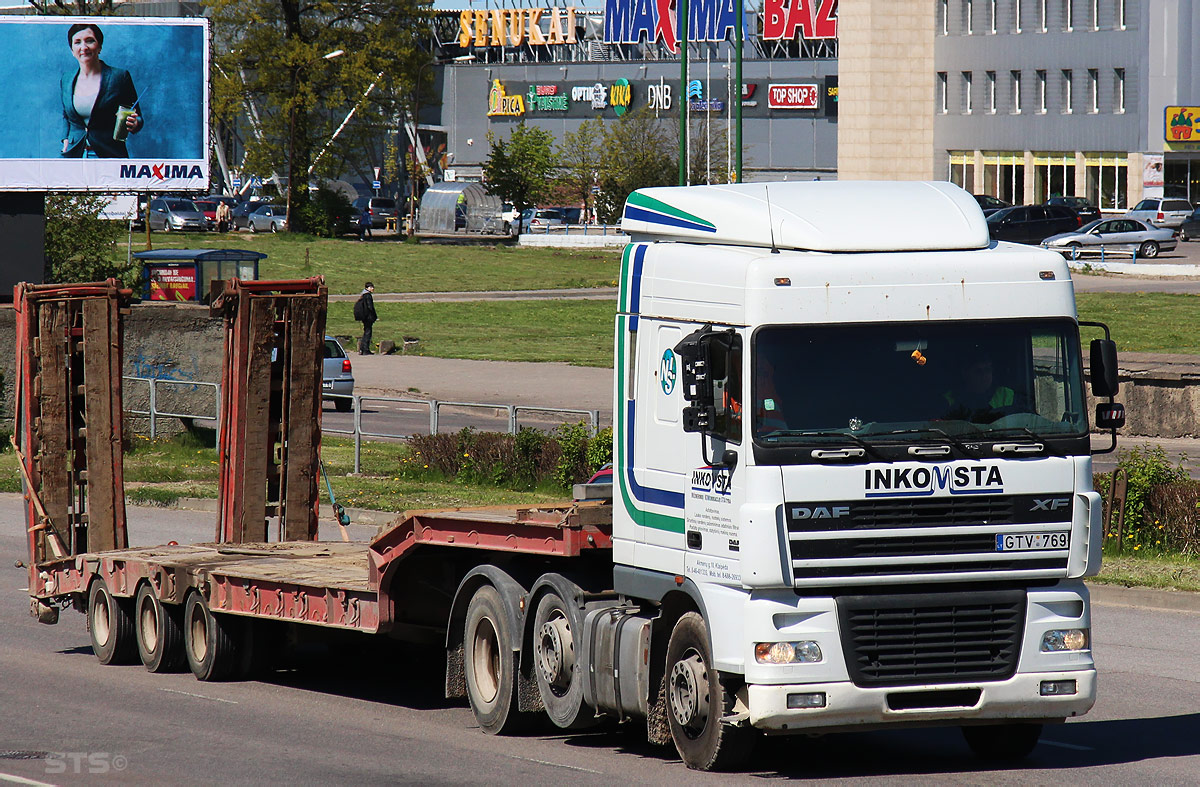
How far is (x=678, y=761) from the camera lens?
9.76 m

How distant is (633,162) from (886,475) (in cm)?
8144

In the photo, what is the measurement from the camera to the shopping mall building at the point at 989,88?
79.5m

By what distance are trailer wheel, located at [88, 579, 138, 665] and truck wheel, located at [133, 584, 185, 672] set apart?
0.20 metres

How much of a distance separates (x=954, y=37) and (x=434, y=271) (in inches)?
1378

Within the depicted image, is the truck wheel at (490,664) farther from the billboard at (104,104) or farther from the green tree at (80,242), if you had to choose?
the green tree at (80,242)

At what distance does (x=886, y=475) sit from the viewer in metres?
8.73

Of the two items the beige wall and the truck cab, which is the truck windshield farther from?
the beige wall

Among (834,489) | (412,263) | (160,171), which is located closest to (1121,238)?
(412,263)

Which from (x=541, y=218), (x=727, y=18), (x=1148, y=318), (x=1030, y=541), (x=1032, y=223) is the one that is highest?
(x=727, y=18)

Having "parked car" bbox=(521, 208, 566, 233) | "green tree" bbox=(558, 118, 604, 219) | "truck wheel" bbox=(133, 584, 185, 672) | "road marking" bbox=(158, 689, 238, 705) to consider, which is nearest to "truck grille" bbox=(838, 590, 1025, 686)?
"road marking" bbox=(158, 689, 238, 705)

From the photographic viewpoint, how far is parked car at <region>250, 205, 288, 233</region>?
84812mm

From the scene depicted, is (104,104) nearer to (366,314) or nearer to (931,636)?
(366,314)

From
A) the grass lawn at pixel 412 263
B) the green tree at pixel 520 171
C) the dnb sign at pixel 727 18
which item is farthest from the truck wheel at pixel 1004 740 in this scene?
the dnb sign at pixel 727 18

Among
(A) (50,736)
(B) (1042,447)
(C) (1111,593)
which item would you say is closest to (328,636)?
(A) (50,736)
